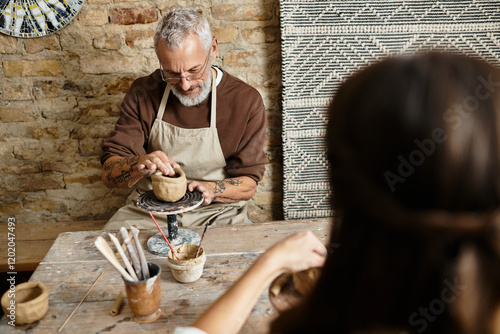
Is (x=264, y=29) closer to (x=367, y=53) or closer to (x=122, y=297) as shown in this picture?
(x=367, y=53)

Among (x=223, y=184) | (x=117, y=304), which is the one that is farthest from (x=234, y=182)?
(x=117, y=304)

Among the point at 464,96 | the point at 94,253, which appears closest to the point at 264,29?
the point at 94,253

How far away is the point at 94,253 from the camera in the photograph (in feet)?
4.50

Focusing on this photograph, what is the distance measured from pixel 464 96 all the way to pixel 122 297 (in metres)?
1.00

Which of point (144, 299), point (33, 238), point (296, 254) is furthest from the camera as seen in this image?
point (33, 238)

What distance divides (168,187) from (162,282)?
355mm

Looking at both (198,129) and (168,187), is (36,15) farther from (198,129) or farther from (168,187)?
(168,187)

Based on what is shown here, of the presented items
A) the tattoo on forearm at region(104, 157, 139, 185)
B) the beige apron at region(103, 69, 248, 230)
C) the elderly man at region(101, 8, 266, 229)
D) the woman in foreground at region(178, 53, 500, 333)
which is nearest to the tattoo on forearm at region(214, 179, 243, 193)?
the elderly man at region(101, 8, 266, 229)

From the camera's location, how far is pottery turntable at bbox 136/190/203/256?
1.36 meters

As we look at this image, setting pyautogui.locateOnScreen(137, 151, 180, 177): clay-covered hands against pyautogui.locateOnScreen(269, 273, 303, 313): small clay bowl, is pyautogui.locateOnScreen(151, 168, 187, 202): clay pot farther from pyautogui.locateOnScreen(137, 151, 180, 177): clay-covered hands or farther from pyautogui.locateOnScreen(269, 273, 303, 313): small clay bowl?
pyautogui.locateOnScreen(269, 273, 303, 313): small clay bowl

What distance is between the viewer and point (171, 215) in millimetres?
1429

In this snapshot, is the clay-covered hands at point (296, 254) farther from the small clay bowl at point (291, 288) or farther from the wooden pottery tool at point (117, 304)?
the wooden pottery tool at point (117, 304)

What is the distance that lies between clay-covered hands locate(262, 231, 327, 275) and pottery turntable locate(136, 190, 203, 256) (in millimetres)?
545

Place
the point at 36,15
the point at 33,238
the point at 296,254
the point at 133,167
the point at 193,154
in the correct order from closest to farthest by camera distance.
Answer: the point at 296,254, the point at 133,167, the point at 193,154, the point at 36,15, the point at 33,238
